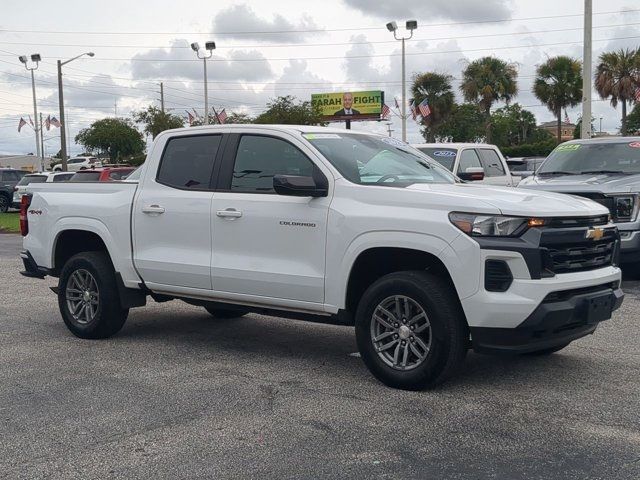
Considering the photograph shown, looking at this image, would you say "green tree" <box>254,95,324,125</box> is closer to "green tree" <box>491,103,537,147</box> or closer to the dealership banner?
the dealership banner

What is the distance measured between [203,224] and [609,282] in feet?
10.6

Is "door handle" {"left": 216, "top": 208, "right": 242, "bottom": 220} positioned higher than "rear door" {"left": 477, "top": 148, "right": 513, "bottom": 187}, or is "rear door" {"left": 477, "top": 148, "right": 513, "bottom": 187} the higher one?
"rear door" {"left": 477, "top": 148, "right": 513, "bottom": 187}

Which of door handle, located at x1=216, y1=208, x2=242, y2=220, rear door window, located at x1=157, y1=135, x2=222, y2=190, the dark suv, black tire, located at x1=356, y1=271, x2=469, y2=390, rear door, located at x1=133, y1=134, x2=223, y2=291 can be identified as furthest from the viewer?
the dark suv

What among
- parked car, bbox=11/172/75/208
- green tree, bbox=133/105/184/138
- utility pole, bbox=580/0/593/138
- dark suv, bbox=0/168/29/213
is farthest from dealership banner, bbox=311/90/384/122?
A: utility pole, bbox=580/0/593/138

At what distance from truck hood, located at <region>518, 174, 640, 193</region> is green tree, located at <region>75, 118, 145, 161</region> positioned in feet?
233

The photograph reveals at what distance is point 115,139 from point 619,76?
1999 inches

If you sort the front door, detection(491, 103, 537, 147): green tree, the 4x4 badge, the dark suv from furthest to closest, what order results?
detection(491, 103, 537, 147): green tree
the dark suv
the front door
the 4x4 badge

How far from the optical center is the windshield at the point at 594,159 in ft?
36.3

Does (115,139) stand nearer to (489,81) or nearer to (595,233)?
(489,81)

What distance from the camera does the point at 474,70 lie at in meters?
47.2

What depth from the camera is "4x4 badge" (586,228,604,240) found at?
17.9ft

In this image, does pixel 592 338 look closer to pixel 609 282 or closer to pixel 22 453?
pixel 609 282

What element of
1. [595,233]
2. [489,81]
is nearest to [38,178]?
[595,233]

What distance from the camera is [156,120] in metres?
61.6
